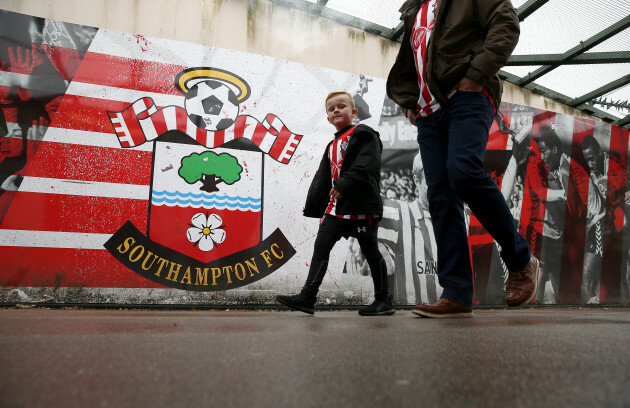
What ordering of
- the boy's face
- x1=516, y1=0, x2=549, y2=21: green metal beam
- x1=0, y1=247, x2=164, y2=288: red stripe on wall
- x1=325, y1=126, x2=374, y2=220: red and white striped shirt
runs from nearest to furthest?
x1=325, y1=126, x2=374, y2=220: red and white striped shirt → the boy's face → x1=0, y1=247, x2=164, y2=288: red stripe on wall → x1=516, y1=0, x2=549, y2=21: green metal beam

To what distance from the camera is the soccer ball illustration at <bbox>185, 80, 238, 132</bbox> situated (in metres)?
3.45

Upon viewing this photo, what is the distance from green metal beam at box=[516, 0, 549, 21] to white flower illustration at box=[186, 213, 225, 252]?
11.1 ft

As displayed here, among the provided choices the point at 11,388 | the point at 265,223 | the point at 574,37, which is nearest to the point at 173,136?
the point at 265,223

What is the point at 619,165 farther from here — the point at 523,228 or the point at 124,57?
the point at 124,57

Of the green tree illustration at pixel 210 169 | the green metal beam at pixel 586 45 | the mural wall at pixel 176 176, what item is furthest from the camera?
the green metal beam at pixel 586 45

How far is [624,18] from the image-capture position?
13.0 feet

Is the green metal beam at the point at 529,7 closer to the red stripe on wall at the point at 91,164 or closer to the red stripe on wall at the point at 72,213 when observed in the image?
the red stripe on wall at the point at 91,164

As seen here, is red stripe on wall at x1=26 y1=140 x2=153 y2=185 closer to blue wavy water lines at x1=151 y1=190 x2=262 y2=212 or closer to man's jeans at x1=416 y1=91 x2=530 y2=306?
blue wavy water lines at x1=151 y1=190 x2=262 y2=212

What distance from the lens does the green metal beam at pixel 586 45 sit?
13.1 ft

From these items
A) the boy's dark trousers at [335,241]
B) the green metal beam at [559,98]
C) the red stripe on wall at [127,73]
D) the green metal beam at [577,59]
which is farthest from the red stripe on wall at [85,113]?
the green metal beam at [559,98]

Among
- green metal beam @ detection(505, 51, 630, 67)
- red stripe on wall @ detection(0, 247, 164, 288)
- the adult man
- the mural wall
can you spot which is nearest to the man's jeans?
the adult man

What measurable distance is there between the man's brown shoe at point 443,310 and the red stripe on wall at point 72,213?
7.41ft

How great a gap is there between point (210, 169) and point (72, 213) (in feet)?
3.44

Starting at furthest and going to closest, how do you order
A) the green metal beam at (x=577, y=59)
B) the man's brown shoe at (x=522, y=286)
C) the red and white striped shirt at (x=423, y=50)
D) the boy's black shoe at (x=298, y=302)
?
the green metal beam at (x=577, y=59) → the boy's black shoe at (x=298, y=302) → the red and white striped shirt at (x=423, y=50) → the man's brown shoe at (x=522, y=286)
